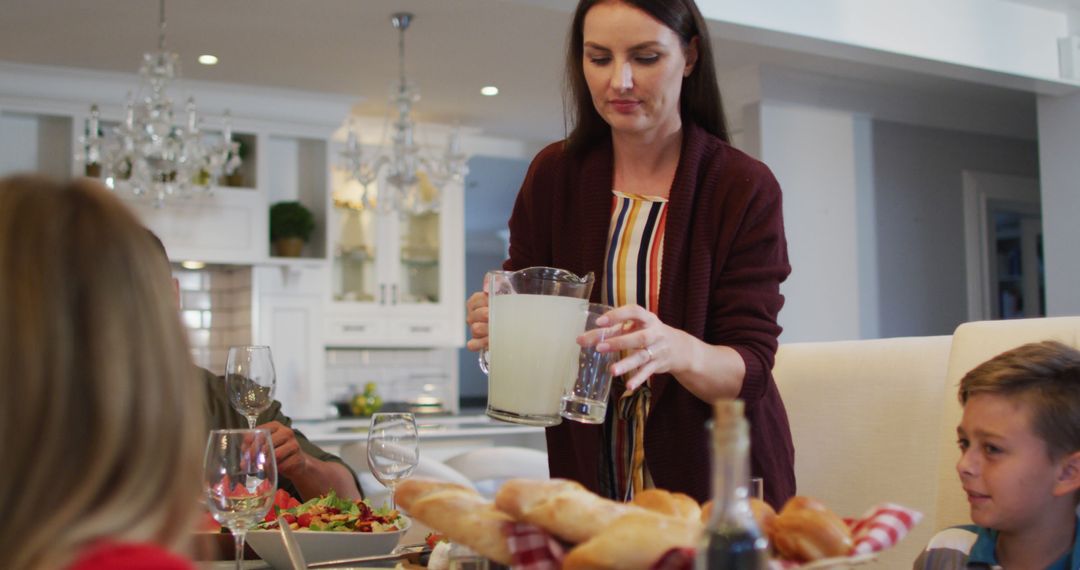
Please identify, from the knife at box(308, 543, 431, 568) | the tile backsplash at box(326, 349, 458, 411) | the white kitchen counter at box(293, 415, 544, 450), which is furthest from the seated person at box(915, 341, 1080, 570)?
the tile backsplash at box(326, 349, 458, 411)

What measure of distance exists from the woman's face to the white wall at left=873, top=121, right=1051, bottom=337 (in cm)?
484

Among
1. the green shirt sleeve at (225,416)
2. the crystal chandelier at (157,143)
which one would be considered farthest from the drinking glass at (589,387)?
the crystal chandelier at (157,143)

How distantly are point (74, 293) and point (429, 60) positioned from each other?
469 cm

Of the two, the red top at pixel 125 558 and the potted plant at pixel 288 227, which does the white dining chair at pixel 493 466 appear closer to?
the potted plant at pixel 288 227

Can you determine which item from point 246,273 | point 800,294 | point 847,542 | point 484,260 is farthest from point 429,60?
point 484,260

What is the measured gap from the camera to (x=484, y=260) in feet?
45.5

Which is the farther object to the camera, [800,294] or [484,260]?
[484,260]

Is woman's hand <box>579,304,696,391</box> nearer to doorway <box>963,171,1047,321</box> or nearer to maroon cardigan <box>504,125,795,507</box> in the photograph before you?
maroon cardigan <box>504,125,795,507</box>

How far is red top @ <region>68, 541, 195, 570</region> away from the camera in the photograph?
53cm

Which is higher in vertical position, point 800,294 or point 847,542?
point 800,294

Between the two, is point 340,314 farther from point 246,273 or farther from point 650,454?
point 650,454

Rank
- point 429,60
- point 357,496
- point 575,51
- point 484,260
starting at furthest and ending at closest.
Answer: point 484,260, point 429,60, point 357,496, point 575,51

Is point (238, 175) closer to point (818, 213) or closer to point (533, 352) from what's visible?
point (818, 213)

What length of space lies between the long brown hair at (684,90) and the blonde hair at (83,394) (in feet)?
3.23
